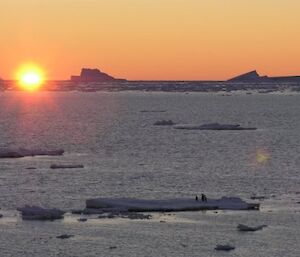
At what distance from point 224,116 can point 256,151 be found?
8186cm

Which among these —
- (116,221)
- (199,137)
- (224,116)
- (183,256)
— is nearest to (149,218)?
(116,221)

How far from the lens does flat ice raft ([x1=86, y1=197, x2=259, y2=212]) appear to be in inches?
1740

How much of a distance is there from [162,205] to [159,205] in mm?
152

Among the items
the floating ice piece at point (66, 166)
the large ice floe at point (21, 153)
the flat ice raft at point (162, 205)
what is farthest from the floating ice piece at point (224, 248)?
the large ice floe at point (21, 153)

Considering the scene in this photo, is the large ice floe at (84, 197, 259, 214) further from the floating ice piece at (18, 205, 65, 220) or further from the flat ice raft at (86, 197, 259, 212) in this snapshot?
the floating ice piece at (18, 205, 65, 220)

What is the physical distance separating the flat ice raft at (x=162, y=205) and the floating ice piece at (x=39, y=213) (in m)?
2.24

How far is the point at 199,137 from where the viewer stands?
100000 millimetres

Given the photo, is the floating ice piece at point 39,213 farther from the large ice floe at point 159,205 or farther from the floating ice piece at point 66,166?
the floating ice piece at point 66,166

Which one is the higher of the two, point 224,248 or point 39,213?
point 39,213

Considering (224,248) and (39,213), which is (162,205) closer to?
(39,213)

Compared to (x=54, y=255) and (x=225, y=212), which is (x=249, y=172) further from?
(x=54, y=255)

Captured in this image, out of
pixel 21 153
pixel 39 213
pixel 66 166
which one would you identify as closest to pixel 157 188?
pixel 39 213

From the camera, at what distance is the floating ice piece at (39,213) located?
4269 cm

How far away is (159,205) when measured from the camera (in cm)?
4466
